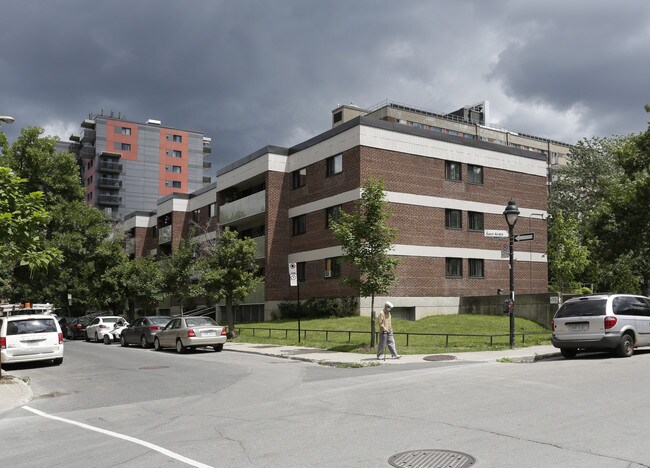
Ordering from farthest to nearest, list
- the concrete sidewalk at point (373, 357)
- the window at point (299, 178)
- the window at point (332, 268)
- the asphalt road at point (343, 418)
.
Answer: the window at point (299, 178), the window at point (332, 268), the concrete sidewalk at point (373, 357), the asphalt road at point (343, 418)

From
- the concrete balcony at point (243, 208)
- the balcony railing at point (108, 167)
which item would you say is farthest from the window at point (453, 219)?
the balcony railing at point (108, 167)

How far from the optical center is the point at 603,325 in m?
16.1

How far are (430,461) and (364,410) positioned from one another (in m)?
3.39

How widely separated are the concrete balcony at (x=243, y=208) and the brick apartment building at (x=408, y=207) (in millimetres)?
134

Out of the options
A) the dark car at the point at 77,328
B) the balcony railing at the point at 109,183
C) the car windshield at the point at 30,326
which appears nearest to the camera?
the car windshield at the point at 30,326

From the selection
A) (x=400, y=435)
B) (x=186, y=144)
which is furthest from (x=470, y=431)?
(x=186, y=144)

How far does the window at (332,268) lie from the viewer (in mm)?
34875

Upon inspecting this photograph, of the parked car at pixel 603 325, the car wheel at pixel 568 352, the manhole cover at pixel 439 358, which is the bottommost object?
the manhole cover at pixel 439 358

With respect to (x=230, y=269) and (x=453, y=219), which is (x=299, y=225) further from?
(x=453, y=219)

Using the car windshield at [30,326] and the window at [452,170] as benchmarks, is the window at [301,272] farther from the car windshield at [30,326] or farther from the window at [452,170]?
the car windshield at [30,326]

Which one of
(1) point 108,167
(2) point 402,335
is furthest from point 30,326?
(1) point 108,167

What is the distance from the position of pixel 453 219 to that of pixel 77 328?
24.9 m

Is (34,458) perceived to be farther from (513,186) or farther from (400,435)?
(513,186)

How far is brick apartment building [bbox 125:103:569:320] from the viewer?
3422 cm
